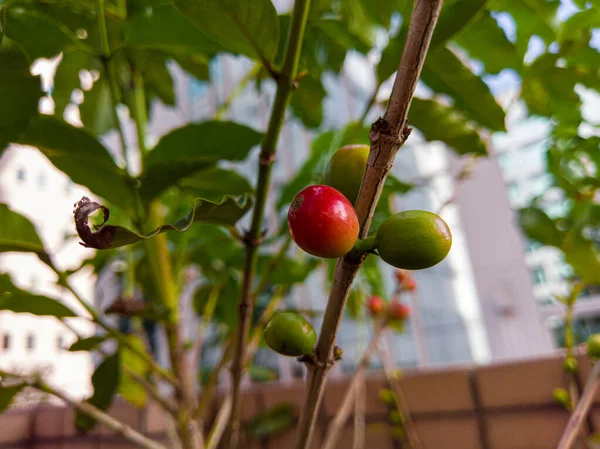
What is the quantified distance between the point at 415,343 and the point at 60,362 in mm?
3418

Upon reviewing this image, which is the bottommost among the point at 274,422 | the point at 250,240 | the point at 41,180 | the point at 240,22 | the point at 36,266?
the point at 274,422

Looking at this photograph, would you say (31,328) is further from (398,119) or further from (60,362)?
(398,119)

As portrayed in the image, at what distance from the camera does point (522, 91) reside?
41 cm

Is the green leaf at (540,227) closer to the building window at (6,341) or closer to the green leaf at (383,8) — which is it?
the green leaf at (383,8)

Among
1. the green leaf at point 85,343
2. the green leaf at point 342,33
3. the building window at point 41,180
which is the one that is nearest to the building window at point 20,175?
the building window at point 41,180

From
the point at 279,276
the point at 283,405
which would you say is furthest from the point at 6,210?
the point at 283,405

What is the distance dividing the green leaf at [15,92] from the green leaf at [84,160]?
39mm

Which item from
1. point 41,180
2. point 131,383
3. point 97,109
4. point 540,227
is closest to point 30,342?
point 41,180

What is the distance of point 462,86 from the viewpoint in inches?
12.4

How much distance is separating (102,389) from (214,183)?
260 mm

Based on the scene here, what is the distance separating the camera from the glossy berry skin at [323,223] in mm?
160

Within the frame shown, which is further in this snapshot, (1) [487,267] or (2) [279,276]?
(1) [487,267]

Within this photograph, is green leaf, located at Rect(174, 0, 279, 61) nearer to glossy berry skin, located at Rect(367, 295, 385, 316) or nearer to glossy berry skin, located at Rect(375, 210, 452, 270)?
glossy berry skin, located at Rect(375, 210, 452, 270)

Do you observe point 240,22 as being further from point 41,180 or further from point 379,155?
point 41,180
